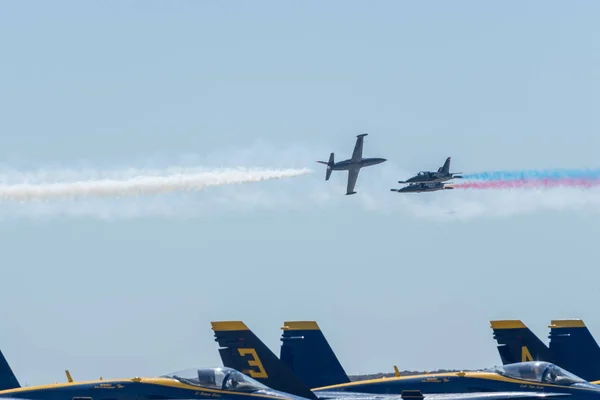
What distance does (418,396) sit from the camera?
26953 millimetres

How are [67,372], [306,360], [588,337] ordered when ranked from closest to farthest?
[67,372]
[306,360]
[588,337]

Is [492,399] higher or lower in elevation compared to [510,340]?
lower

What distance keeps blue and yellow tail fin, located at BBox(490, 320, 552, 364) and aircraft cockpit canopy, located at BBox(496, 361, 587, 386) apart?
468cm

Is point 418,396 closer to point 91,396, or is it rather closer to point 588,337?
point 91,396

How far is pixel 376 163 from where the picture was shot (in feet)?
235

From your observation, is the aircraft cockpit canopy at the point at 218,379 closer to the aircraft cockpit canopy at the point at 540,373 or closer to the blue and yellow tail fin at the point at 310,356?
the aircraft cockpit canopy at the point at 540,373

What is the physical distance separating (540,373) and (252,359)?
8.00 metres

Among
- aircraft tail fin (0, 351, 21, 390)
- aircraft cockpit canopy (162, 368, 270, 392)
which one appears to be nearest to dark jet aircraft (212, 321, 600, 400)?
aircraft cockpit canopy (162, 368, 270, 392)

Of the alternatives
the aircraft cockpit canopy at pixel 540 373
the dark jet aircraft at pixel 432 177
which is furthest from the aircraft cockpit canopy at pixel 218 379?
the dark jet aircraft at pixel 432 177

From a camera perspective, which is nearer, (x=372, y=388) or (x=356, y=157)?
(x=372, y=388)

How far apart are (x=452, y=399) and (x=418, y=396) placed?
2455mm

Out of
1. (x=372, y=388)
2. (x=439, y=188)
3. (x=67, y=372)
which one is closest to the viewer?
(x=67, y=372)

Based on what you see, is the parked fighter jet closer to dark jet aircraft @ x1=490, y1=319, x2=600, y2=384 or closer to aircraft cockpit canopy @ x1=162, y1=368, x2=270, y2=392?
aircraft cockpit canopy @ x1=162, y1=368, x2=270, y2=392

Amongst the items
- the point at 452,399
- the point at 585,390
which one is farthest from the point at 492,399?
the point at 585,390
